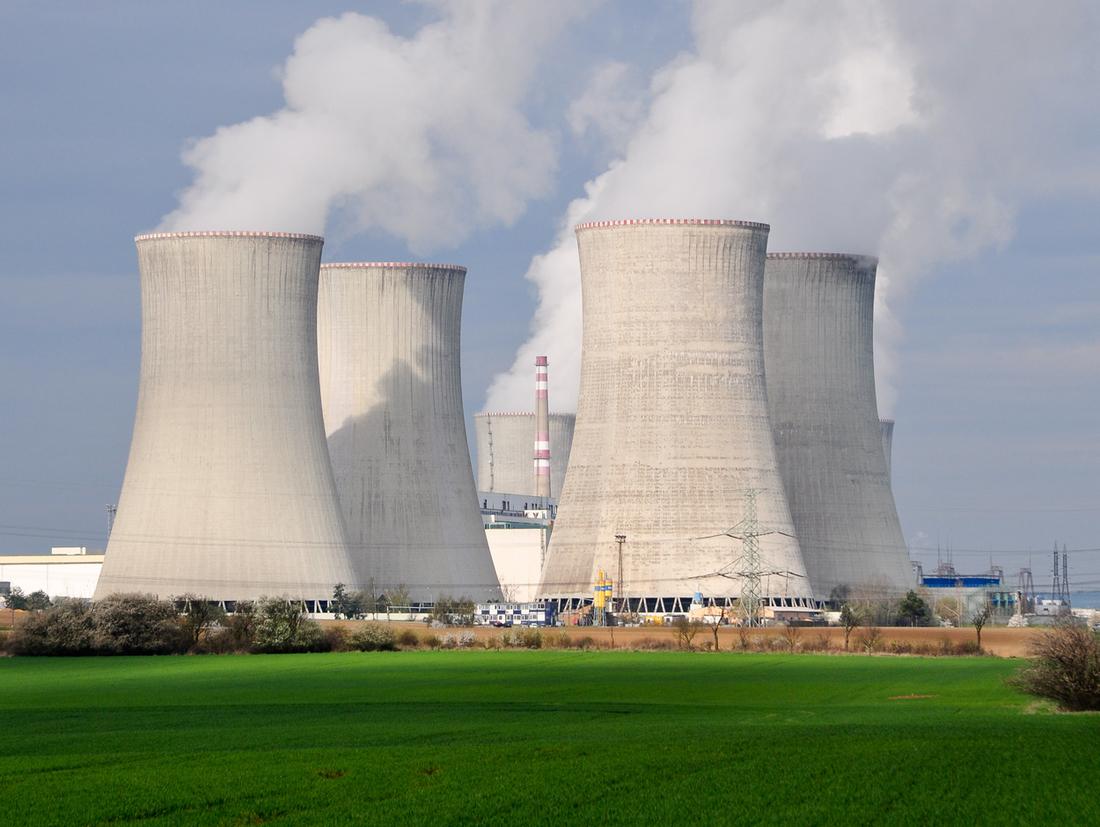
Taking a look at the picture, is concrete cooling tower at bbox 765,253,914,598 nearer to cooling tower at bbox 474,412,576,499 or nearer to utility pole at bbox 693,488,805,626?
utility pole at bbox 693,488,805,626

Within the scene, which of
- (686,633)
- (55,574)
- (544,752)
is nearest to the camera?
(544,752)

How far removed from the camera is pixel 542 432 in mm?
70438

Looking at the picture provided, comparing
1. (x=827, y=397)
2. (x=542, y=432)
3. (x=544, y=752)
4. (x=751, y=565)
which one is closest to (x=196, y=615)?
(x=751, y=565)

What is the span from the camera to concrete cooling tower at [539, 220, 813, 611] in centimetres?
4216

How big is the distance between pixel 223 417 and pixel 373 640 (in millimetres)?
6541

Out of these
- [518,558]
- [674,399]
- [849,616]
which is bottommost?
[849,616]

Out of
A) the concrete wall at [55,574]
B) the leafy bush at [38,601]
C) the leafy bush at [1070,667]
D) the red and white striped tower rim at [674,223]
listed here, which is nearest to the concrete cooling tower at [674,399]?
the red and white striped tower rim at [674,223]

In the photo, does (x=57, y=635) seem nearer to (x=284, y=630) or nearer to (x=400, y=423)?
(x=284, y=630)

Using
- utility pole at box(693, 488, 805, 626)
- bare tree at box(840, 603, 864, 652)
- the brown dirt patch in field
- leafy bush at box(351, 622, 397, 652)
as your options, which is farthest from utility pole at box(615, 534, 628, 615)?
leafy bush at box(351, 622, 397, 652)

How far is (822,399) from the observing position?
47.9 meters

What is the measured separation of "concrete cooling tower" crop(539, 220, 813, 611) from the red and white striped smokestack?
24963 millimetres

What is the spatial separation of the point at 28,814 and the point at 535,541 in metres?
49.1

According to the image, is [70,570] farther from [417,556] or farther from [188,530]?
[188,530]

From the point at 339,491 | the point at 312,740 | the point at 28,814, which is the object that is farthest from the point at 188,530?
the point at 28,814
